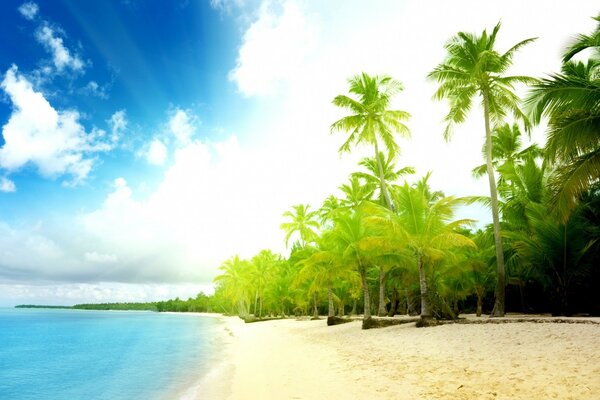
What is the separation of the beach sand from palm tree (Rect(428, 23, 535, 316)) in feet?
21.6

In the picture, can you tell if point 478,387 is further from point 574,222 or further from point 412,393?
point 574,222

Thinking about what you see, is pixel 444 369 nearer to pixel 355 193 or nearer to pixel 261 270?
pixel 355 193

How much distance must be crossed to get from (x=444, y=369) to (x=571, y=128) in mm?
7134

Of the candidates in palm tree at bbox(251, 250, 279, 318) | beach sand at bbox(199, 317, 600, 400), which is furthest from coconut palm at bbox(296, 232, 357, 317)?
palm tree at bbox(251, 250, 279, 318)

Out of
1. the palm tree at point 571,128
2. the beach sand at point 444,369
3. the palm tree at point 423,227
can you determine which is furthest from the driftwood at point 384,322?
the palm tree at point 571,128

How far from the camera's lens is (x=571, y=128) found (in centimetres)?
954

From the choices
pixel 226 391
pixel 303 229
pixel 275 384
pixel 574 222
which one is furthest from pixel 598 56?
pixel 303 229

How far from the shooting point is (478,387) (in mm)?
5977

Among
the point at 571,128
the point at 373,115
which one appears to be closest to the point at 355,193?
the point at 373,115

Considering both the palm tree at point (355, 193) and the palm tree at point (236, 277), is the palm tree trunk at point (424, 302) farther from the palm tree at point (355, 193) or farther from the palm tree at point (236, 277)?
the palm tree at point (236, 277)

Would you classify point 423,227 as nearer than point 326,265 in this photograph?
Yes

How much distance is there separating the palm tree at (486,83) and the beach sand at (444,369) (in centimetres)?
657

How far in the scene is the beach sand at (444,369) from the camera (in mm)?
5809

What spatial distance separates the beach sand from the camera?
5.81m
